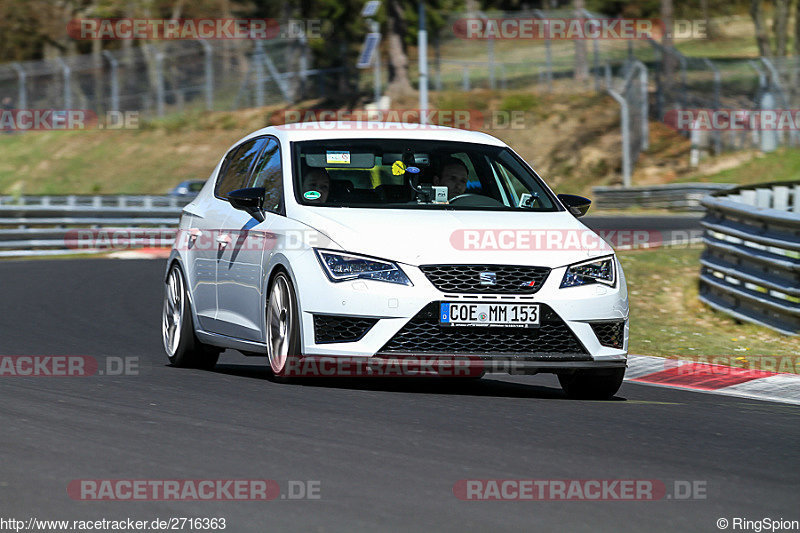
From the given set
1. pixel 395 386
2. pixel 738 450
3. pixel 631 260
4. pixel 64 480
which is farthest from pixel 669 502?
pixel 631 260

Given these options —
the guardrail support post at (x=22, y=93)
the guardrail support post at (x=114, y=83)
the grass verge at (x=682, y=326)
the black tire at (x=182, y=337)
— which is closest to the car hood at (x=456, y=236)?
the black tire at (x=182, y=337)

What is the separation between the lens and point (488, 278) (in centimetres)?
816

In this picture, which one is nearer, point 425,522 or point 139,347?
point 425,522

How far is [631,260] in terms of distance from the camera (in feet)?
62.6

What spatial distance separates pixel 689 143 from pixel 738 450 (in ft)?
140

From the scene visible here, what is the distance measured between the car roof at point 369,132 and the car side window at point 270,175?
11 cm

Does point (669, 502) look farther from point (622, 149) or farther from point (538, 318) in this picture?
point (622, 149)

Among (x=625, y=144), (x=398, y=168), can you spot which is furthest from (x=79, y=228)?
(x=625, y=144)

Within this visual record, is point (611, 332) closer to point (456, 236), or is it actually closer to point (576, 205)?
point (456, 236)

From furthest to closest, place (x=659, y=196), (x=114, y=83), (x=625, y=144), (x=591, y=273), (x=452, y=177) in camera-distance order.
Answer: (x=114, y=83), (x=625, y=144), (x=659, y=196), (x=452, y=177), (x=591, y=273)

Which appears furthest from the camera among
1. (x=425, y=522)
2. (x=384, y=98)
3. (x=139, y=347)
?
(x=384, y=98)

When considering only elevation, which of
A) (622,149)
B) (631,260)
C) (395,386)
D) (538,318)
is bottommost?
(622,149)

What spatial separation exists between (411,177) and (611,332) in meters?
1.72

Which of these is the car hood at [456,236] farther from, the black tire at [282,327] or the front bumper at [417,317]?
the black tire at [282,327]
